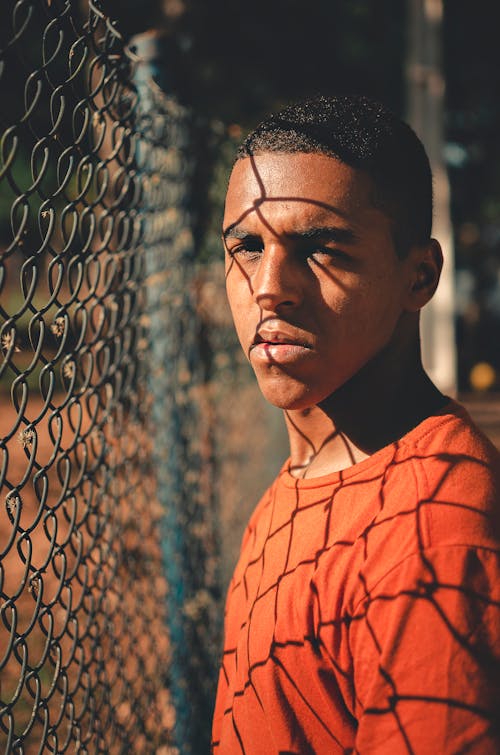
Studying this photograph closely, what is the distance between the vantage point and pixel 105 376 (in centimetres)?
219

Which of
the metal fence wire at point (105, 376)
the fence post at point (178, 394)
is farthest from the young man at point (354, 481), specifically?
the fence post at point (178, 394)

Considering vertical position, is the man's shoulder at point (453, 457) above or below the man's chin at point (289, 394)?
below

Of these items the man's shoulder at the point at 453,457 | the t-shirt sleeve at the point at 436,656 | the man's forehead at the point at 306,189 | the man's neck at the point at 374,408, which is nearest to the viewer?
the t-shirt sleeve at the point at 436,656

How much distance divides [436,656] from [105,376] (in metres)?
1.36

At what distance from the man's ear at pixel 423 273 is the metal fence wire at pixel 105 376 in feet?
2.58

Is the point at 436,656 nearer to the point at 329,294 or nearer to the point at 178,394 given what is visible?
the point at 329,294

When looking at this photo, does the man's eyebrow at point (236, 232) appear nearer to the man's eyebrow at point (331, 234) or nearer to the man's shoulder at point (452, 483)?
the man's eyebrow at point (331, 234)

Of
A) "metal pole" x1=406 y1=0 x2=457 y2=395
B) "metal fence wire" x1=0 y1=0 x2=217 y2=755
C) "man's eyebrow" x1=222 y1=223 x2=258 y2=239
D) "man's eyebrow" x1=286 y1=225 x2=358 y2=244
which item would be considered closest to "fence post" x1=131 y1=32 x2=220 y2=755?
"metal fence wire" x1=0 y1=0 x2=217 y2=755

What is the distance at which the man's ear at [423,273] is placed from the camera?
1.56 m

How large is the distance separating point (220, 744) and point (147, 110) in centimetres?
205

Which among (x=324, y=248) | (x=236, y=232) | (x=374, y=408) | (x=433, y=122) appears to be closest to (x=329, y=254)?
(x=324, y=248)

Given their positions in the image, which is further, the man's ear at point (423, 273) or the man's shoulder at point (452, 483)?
the man's ear at point (423, 273)

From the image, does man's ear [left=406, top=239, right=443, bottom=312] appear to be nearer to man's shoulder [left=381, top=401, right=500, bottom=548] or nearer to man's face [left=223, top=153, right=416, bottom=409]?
man's face [left=223, top=153, right=416, bottom=409]

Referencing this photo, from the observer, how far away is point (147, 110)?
257 centimetres
